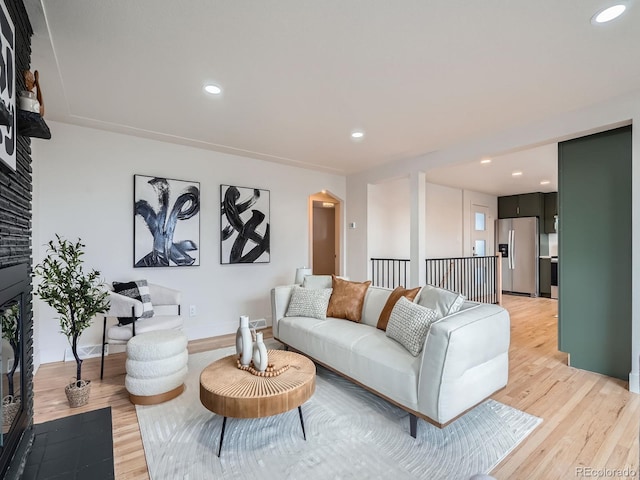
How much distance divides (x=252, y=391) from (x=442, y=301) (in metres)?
1.53

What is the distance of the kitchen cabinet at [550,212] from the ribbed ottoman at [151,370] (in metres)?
8.23

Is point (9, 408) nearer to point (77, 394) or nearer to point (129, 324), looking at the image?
point (77, 394)

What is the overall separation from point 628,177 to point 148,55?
4.09 m

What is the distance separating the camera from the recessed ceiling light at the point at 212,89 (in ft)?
8.52

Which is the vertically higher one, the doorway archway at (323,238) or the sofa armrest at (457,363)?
the doorway archway at (323,238)

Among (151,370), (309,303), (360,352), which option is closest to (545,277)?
(309,303)

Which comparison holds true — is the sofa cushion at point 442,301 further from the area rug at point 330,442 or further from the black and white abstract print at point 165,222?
the black and white abstract print at point 165,222

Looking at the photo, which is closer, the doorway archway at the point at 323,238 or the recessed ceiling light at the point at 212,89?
the recessed ceiling light at the point at 212,89

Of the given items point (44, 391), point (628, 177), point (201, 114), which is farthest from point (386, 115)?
point (44, 391)

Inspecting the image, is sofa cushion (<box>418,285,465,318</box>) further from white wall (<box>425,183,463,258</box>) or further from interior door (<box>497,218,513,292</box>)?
interior door (<box>497,218,513,292</box>)

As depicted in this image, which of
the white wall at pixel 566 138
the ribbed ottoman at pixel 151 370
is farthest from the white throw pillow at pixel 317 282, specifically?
the white wall at pixel 566 138

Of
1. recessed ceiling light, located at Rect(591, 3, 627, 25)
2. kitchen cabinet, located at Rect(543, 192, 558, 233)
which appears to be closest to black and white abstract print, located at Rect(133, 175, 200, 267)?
recessed ceiling light, located at Rect(591, 3, 627, 25)

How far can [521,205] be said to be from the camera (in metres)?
7.78

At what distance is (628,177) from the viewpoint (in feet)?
9.42
